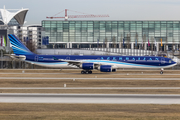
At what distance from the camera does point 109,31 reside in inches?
5256

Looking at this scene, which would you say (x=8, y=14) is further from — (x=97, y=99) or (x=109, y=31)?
(x=97, y=99)

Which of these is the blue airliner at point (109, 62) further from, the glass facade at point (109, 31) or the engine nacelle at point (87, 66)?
the glass facade at point (109, 31)

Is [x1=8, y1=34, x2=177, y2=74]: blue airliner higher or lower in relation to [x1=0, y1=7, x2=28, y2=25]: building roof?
lower

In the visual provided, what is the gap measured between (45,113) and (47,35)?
116m

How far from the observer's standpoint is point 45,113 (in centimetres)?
2141

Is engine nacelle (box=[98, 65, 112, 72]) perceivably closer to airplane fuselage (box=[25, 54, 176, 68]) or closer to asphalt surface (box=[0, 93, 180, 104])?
airplane fuselage (box=[25, 54, 176, 68])

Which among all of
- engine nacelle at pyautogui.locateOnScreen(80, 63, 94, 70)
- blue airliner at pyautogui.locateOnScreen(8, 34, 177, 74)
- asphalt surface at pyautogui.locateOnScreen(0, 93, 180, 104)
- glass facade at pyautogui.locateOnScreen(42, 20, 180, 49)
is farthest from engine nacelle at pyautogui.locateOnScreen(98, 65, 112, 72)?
glass facade at pyautogui.locateOnScreen(42, 20, 180, 49)

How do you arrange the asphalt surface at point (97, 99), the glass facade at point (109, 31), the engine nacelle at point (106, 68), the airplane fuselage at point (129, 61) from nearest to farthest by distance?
the asphalt surface at point (97, 99), the engine nacelle at point (106, 68), the airplane fuselage at point (129, 61), the glass facade at point (109, 31)

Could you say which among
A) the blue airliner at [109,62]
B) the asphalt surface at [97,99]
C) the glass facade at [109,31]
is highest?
the glass facade at [109,31]

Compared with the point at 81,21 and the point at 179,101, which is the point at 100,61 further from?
the point at 81,21

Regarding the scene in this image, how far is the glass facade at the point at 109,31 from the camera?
5182 inches

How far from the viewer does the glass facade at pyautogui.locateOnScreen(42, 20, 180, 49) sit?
132 m

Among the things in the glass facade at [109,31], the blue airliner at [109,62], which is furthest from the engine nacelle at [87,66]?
the glass facade at [109,31]

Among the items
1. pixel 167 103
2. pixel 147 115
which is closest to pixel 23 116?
pixel 147 115
